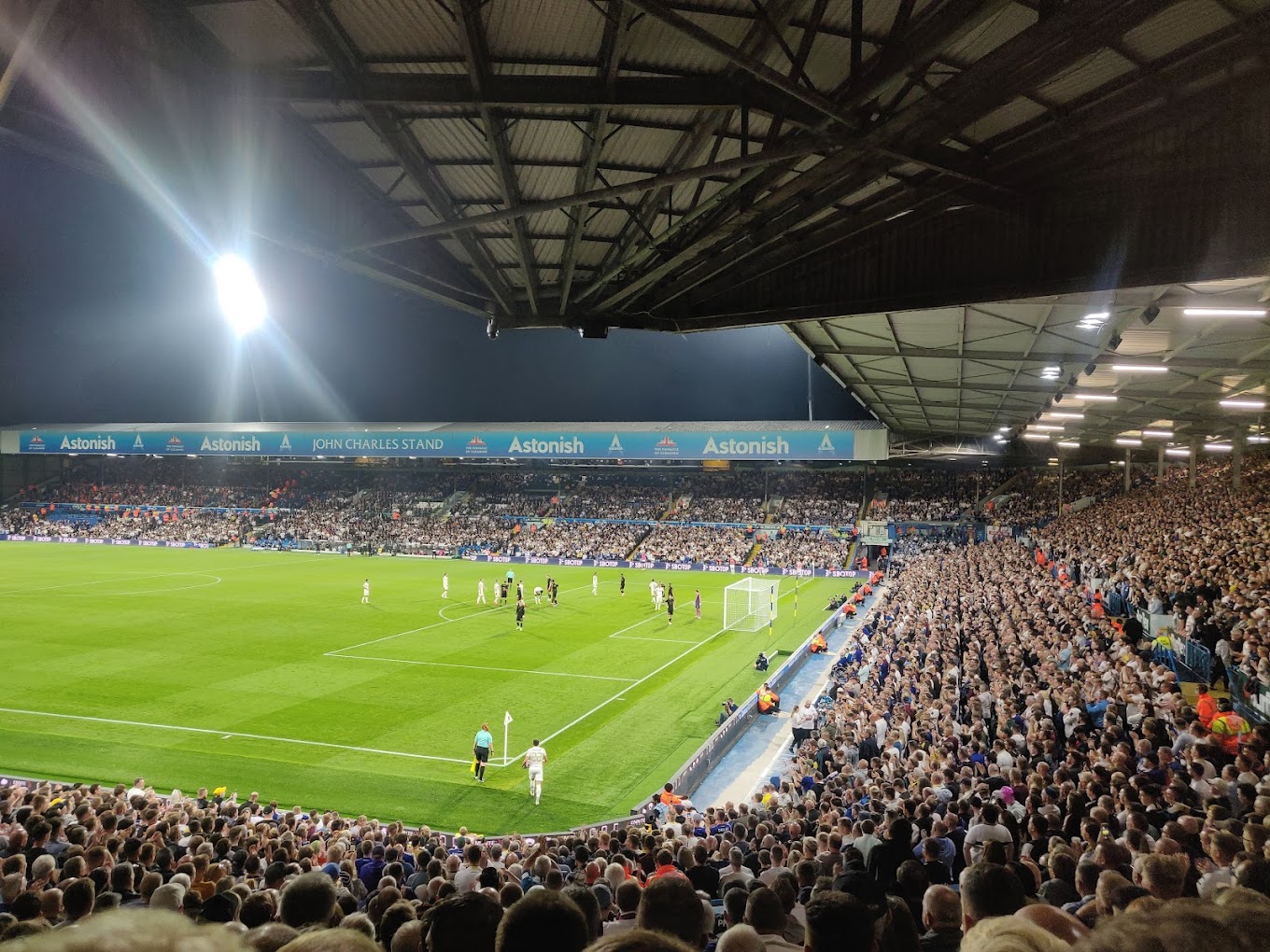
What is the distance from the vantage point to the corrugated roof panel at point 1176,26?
17.5ft

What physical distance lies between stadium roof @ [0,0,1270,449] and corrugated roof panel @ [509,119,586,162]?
3 cm

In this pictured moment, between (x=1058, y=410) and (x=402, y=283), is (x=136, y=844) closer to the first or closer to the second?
(x=402, y=283)

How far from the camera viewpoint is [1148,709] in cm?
1178

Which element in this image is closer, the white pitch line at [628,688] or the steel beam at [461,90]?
the steel beam at [461,90]

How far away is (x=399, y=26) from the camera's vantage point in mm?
5176

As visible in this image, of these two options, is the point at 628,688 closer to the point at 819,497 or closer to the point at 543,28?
the point at 543,28

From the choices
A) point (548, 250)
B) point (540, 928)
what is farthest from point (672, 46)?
point (540, 928)

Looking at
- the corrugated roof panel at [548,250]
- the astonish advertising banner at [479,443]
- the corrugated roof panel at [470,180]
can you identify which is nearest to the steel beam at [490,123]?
the corrugated roof panel at [470,180]

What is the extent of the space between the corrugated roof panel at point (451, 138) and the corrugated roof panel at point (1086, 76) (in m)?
4.34

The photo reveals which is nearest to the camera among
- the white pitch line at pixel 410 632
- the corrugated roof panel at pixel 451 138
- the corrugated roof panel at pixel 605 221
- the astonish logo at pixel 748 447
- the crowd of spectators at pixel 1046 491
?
the corrugated roof panel at pixel 451 138

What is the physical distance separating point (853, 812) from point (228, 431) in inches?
2751

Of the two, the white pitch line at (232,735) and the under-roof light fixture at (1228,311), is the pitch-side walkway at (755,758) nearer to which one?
the white pitch line at (232,735)

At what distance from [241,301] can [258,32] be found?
2736 inches

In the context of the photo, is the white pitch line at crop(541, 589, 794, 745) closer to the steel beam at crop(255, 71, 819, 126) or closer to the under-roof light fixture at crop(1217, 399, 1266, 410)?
the steel beam at crop(255, 71, 819, 126)
